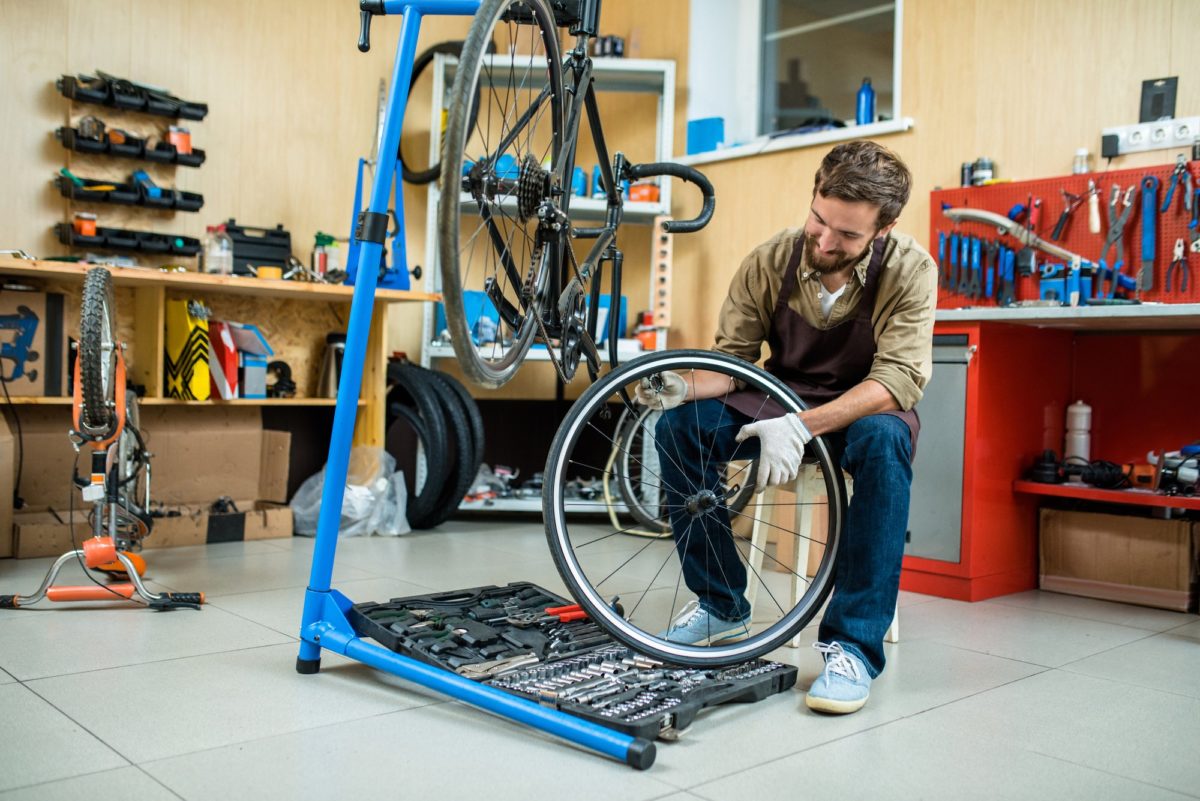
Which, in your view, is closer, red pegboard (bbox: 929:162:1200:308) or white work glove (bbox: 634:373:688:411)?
white work glove (bbox: 634:373:688:411)

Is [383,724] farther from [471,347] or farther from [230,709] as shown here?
[471,347]

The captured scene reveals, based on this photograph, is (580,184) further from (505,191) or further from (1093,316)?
(505,191)

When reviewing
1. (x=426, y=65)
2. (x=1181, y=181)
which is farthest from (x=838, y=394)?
(x=426, y=65)

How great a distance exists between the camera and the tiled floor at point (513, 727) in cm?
133

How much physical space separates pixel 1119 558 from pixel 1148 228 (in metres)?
0.93

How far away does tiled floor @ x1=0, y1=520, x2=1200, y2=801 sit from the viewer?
1330 mm

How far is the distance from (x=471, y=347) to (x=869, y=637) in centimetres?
89

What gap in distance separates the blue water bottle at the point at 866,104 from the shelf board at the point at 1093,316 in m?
1.10

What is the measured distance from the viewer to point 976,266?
9.95 feet

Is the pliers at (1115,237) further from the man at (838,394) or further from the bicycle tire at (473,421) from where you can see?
the bicycle tire at (473,421)

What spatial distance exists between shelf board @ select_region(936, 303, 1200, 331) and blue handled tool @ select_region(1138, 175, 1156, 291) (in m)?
0.14

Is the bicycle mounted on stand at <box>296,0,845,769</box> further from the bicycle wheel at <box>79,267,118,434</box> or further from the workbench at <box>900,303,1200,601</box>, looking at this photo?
the workbench at <box>900,303,1200,601</box>

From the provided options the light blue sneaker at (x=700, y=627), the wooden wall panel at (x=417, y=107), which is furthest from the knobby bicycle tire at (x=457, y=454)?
the light blue sneaker at (x=700, y=627)

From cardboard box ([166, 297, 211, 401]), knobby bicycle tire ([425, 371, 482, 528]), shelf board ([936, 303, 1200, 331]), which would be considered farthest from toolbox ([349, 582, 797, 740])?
cardboard box ([166, 297, 211, 401])
